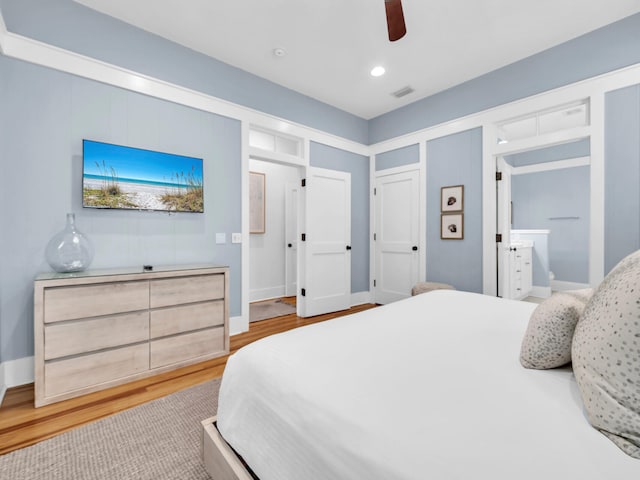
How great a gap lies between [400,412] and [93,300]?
7.18ft

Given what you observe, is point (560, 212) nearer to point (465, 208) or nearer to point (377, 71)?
point (465, 208)

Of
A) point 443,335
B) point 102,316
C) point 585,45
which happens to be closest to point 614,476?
point 443,335

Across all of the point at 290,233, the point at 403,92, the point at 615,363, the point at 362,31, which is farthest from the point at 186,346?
the point at 403,92

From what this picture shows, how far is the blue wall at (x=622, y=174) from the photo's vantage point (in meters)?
2.49

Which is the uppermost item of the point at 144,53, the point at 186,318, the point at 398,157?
the point at 144,53

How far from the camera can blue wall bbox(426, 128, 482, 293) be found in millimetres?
3475

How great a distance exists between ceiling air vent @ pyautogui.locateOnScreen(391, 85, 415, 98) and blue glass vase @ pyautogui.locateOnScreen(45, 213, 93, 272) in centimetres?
373

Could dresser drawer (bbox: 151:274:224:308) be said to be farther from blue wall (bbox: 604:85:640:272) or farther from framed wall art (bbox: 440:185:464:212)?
blue wall (bbox: 604:85:640:272)

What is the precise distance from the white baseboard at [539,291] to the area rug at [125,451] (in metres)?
5.19

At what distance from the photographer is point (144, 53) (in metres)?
2.66

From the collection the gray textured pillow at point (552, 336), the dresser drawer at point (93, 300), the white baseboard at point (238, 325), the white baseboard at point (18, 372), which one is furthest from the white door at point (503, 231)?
the white baseboard at point (18, 372)

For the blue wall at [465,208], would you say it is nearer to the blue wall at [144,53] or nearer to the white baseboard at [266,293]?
the blue wall at [144,53]

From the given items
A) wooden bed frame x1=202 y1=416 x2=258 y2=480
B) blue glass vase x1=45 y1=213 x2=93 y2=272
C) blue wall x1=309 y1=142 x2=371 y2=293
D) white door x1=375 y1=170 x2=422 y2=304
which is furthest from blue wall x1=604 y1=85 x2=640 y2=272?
blue glass vase x1=45 y1=213 x2=93 y2=272

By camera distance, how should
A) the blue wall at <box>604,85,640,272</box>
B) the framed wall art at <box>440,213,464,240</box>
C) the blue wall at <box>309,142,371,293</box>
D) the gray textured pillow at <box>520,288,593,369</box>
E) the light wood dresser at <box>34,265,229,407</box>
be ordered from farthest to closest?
the blue wall at <box>309,142,371,293</box> → the framed wall art at <box>440,213,464,240</box> → the blue wall at <box>604,85,640,272</box> → the light wood dresser at <box>34,265,229,407</box> → the gray textured pillow at <box>520,288,593,369</box>
